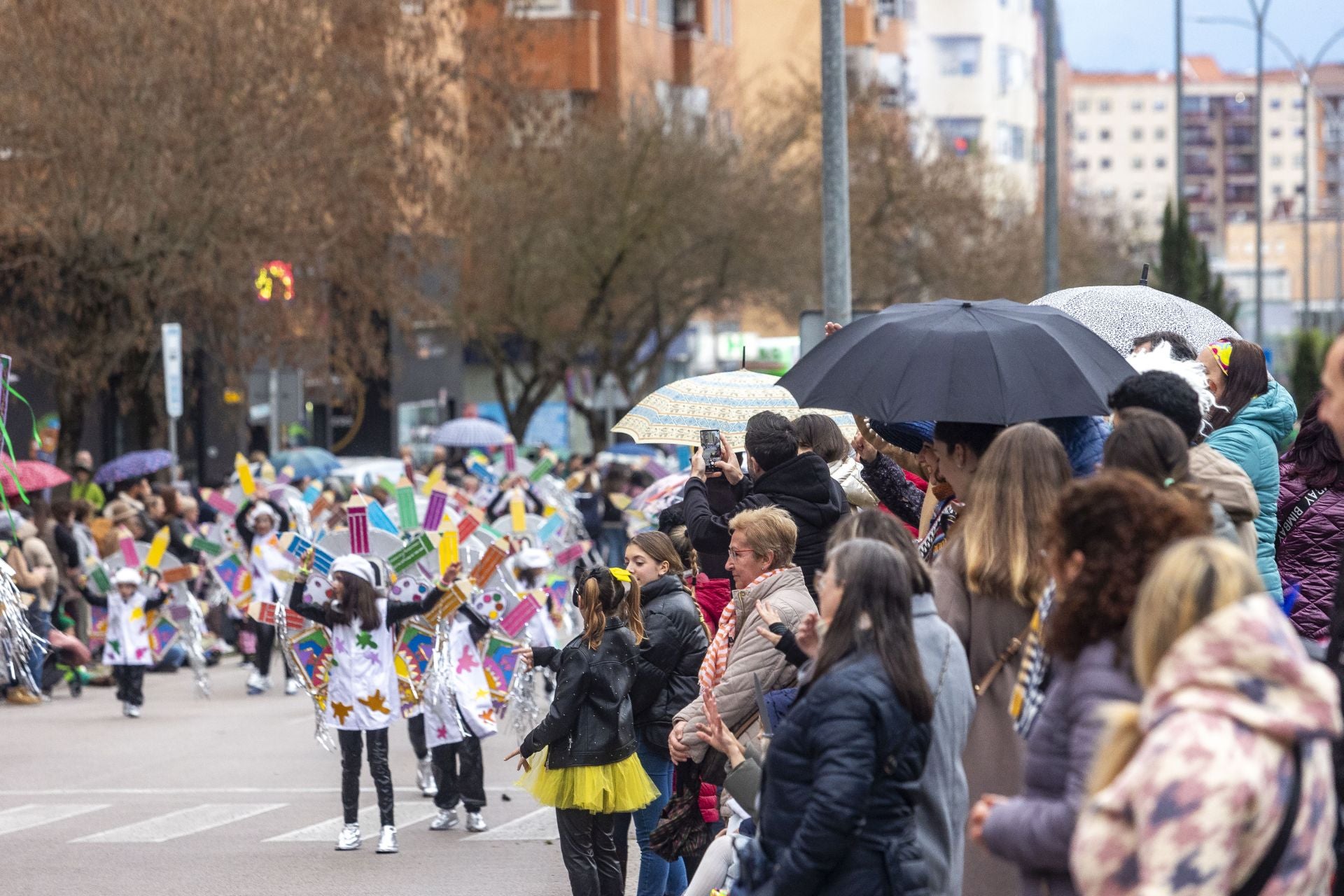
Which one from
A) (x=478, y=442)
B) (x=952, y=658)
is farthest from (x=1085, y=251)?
(x=952, y=658)

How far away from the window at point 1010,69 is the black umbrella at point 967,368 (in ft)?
296

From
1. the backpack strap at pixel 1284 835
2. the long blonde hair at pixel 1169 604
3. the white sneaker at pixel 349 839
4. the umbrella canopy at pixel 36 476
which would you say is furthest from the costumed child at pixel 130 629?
the backpack strap at pixel 1284 835

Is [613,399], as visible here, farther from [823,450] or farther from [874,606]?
[874,606]

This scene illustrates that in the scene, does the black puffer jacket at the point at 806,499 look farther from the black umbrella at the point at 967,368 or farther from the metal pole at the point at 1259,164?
the metal pole at the point at 1259,164

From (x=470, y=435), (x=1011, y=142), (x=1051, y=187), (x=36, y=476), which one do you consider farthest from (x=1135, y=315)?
(x=1011, y=142)

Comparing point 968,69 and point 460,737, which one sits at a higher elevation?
point 968,69

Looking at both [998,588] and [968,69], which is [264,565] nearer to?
[998,588]

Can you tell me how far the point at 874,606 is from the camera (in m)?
4.79

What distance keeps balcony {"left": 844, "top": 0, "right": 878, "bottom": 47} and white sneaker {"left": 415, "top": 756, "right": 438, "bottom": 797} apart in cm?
5658

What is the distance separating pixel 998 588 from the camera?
5.17m

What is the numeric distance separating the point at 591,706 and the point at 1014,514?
3.26 metres

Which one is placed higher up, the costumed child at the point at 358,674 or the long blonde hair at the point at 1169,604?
the long blonde hair at the point at 1169,604

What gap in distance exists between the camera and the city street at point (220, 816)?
389 inches

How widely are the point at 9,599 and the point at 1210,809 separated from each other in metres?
8.00
